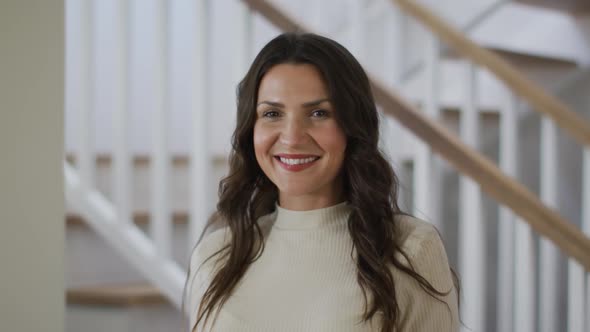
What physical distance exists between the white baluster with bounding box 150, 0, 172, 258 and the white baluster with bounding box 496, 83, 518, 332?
0.87 m

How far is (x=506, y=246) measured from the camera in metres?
1.75

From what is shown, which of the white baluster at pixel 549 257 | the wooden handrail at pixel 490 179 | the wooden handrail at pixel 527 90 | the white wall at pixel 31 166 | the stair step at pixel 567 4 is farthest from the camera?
the stair step at pixel 567 4

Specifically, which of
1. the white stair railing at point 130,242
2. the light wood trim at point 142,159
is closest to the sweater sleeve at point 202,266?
the white stair railing at point 130,242

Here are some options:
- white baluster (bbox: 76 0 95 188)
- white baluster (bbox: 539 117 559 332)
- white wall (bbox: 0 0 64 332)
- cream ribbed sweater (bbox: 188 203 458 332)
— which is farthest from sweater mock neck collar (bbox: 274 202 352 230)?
white baluster (bbox: 76 0 95 188)

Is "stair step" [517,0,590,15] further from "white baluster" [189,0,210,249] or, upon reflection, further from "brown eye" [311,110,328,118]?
"brown eye" [311,110,328,118]

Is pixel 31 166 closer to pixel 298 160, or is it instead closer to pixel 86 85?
pixel 298 160

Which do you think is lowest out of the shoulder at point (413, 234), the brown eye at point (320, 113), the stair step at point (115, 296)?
the stair step at point (115, 296)

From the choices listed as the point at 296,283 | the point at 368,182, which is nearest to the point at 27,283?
the point at 296,283

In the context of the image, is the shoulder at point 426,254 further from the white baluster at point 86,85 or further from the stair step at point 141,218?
the stair step at point 141,218

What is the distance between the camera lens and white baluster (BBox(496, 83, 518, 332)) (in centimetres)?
166

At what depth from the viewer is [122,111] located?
181 centimetres

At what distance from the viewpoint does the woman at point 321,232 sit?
104 cm

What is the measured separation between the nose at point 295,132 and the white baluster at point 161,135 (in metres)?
0.75

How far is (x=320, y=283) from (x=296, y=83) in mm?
321
